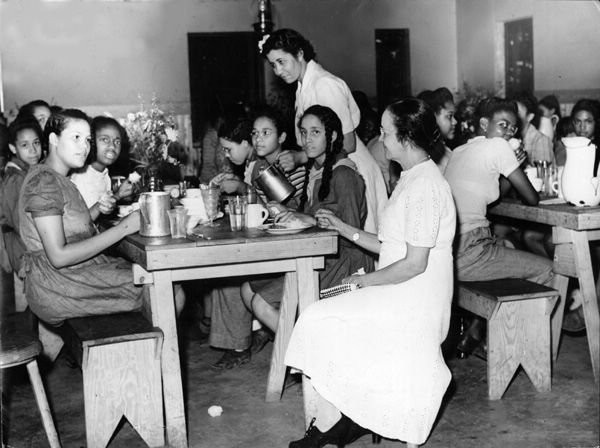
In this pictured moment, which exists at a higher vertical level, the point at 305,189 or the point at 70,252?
the point at 305,189

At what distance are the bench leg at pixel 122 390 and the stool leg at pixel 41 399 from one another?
0.15 m

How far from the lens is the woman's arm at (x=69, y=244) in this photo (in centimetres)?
314

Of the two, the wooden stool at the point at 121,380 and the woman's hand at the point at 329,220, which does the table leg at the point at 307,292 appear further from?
the wooden stool at the point at 121,380

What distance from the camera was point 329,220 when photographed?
3303 millimetres

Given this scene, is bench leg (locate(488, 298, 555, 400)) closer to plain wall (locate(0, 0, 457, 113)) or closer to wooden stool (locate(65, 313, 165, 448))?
wooden stool (locate(65, 313, 165, 448))

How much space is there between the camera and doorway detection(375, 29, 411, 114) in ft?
31.5

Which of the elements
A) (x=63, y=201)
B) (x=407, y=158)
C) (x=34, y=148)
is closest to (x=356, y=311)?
(x=407, y=158)

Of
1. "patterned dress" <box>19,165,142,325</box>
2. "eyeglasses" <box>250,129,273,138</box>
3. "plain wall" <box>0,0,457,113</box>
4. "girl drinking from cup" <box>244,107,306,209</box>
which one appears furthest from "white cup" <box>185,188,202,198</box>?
"plain wall" <box>0,0,457,113</box>

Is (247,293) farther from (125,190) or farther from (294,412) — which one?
(125,190)

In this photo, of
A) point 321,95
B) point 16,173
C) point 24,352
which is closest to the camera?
point 24,352

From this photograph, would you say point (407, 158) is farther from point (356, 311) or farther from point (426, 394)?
point (426, 394)

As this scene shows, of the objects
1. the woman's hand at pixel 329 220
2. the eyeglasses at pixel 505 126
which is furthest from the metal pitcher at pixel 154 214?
the eyeglasses at pixel 505 126

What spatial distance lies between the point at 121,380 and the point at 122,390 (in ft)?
0.14

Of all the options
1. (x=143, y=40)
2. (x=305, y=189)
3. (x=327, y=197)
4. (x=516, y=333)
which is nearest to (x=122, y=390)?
(x=327, y=197)
